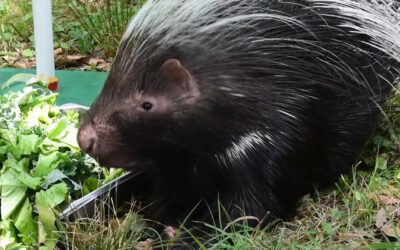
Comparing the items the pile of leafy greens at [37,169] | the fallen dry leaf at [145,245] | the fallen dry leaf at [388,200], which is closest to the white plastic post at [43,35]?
the pile of leafy greens at [37,169]

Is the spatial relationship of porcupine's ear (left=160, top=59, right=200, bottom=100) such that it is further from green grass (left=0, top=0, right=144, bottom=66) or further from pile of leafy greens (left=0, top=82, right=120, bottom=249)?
green grass (left=0, top=0, right=144, bottom=66)

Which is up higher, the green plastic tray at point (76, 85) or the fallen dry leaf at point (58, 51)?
the green plastic tray at point (76, 85)

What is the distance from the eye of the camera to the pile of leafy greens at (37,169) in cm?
235

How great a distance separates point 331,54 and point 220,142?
1.49 feet

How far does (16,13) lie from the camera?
5.14 m

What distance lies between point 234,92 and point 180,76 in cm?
17

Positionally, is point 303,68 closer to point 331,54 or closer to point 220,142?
point 331,54

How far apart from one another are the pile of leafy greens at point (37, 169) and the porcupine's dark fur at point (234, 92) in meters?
0.27

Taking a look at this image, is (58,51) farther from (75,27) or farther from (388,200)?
(388,200)

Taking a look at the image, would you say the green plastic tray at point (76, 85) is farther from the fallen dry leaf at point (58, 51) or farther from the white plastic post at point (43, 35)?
the fallen dry leaf at point (58, 51)

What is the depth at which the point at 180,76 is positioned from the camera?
216 centimetres

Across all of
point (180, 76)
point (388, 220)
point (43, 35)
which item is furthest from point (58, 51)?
point (388, 220)

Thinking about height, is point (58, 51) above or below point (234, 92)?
below

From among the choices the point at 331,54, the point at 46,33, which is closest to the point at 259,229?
the point at 331,54
